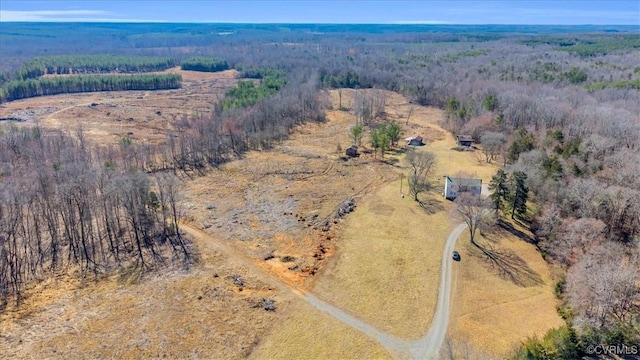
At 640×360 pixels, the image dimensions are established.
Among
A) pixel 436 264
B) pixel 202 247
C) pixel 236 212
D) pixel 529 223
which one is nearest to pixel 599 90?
pixel 529 223

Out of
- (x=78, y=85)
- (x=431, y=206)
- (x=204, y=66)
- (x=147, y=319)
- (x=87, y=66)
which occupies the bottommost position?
(x=147, y=319)

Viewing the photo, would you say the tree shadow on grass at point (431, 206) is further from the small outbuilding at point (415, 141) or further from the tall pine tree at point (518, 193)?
the small outbuilding at point (415, 141)

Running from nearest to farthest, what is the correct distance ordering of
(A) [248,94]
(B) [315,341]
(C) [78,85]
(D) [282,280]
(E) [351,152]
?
1. (B) [315,341]
2. (D) [282,280]
3. (E) [351,152]
4. (A) [248,94]
5. (C) [78,85]

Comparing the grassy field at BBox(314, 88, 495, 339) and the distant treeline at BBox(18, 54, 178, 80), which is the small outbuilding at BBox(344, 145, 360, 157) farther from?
the distant treeline at BBox(18, 54, 178, 80)

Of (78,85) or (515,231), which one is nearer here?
(515,231)

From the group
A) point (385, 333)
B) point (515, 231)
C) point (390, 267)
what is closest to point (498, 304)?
point (390, 267)

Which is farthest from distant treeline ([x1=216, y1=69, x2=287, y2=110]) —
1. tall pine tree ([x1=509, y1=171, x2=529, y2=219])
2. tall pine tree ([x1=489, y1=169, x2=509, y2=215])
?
tall pine tree ([x1=509, y1=171, x2=529, y2=219])

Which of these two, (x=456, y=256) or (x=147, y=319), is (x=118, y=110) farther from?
(x=456, y=256)
